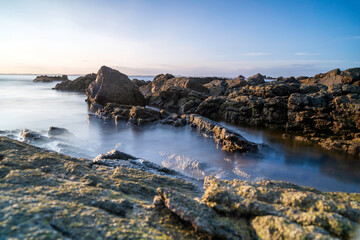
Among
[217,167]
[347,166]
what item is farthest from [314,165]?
[217,167]

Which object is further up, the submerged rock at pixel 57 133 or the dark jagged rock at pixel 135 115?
the dark jagged rock at pixel 135 115

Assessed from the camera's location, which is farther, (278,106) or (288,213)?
(278,106)

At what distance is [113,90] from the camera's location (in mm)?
33219

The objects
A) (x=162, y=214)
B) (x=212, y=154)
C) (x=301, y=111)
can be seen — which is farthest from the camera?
(x=301, y=111)

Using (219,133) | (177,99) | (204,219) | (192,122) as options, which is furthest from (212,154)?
(177,99)

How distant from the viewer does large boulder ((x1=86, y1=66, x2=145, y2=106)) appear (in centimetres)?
3309

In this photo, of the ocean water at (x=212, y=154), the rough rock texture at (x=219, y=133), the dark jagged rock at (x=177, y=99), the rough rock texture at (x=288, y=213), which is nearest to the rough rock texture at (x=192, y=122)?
the rough rock texture at (x=219, y=133)

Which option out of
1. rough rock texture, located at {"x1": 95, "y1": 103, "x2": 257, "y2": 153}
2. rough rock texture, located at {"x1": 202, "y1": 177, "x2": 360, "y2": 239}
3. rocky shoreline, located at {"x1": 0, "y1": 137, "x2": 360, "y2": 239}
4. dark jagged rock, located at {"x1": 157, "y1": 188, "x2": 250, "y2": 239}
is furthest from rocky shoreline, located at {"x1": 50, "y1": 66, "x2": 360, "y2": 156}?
dark jagged rock, located at {"x1": 157, "y1": 188, "x2": 250, "y2": 239}

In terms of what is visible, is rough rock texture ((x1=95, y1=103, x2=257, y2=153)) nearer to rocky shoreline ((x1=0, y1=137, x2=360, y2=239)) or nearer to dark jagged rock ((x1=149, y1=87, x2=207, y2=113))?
dark jagged rock ((x1=149, y1=87, x2=207, y2=113))

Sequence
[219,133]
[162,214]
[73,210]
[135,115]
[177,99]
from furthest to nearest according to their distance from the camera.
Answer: [177,99] → [135,115] → [219,133] → [162,214] → [73,210]

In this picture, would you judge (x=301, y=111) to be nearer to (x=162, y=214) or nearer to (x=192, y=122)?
(x=192, y=122)

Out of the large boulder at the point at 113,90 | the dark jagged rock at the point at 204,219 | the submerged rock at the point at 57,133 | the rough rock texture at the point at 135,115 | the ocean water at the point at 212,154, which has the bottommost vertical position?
the ocean water at the point at 212,154

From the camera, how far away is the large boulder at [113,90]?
33.1 m

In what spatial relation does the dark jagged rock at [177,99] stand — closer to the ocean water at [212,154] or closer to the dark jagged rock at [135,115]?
the dark jagged rock at [135,115]
